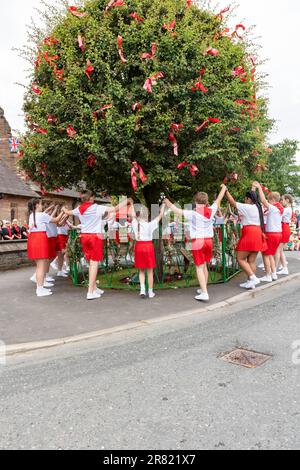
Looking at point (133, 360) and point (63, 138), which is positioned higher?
point (63, 138)

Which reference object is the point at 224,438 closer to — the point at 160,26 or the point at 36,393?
the point at 36,393

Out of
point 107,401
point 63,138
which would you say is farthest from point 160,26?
point 107,401

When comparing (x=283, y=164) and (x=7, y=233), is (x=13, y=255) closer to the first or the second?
(x=7, y=233)

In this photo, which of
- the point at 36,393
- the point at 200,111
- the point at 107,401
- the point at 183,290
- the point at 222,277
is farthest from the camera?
the point at 222,277

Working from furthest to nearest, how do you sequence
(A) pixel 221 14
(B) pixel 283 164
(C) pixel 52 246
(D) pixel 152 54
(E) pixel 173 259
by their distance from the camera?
(B) pixel 283 164 < (E) pixel 173 259 < (C) pixel 52 246 < (A) pixel 221 14 < (D) pixel 152 54

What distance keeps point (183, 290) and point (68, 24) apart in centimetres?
579

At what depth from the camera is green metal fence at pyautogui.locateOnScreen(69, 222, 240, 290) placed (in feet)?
28.0

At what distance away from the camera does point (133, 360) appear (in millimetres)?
4172

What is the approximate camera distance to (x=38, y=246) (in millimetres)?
7395

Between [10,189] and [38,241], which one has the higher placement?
[10,189]

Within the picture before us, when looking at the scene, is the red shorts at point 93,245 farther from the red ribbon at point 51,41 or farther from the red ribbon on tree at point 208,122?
the red ribbon at point 51,41

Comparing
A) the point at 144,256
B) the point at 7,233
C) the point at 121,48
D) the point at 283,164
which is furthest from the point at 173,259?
the point at 283,164

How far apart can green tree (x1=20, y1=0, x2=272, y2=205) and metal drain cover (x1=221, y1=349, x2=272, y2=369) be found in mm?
3615

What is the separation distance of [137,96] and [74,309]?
3902mm
